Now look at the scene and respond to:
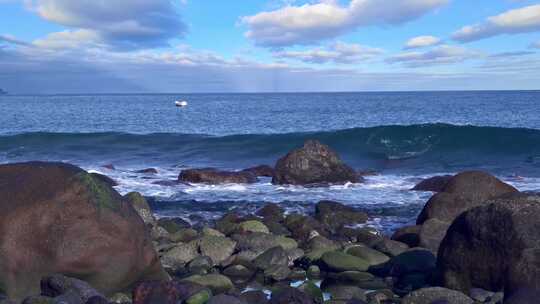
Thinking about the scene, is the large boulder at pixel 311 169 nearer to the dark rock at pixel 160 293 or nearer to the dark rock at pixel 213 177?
the dark rock at pixel 213 177

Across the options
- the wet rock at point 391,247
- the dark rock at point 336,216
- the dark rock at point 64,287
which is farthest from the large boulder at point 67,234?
the dark rock at point 336,216

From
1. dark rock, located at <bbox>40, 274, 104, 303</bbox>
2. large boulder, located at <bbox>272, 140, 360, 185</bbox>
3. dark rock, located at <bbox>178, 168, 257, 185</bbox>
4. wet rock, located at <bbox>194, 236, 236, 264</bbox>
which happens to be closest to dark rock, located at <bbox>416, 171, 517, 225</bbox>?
wet rock, located at <bbox>194, 236, 236, 264</bbox>

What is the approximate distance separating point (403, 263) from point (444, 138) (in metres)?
22.2

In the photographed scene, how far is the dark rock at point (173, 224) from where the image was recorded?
1153 cm

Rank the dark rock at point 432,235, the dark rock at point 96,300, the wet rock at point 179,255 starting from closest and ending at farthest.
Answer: the dark rock at point 96,300 → the wet rock at point 179,255 → the dark rock at point 432,235

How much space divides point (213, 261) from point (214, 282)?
58.4 inches

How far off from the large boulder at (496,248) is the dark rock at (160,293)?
3.03 meters

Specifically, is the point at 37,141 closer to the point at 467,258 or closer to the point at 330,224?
the point at 330,224

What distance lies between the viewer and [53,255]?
719cm

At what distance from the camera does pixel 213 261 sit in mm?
9305

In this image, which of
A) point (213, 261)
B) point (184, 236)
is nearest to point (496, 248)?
point (213, 261)

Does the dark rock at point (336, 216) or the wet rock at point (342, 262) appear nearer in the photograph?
the wet rock at point (342, 262)

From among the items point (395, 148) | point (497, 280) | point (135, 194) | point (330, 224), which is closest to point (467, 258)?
point (497, 280)

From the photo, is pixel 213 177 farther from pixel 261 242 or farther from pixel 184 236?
pixel 261 242
